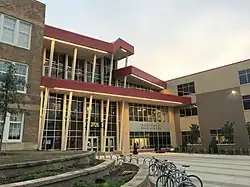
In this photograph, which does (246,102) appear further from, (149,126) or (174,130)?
(149,126)

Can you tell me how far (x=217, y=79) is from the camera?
3600 cm

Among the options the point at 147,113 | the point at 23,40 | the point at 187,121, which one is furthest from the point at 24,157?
the point at 187,121

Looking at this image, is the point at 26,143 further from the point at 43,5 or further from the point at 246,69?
the point at 246,69

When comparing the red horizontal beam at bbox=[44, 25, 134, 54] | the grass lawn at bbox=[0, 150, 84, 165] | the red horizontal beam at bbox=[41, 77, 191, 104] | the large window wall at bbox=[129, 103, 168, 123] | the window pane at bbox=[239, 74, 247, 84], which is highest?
the red horizontal beam at bbox=[44, 25, 134, 54]

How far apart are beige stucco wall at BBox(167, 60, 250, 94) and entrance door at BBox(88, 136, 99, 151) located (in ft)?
59.9

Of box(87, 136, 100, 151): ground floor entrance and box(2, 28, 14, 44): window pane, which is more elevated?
box(2, 28, 14, 44): window pane

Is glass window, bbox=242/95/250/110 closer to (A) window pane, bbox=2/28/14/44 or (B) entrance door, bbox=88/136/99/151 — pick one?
(B) entrance door, bbox=88/136/99/151

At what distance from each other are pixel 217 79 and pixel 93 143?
20.6m

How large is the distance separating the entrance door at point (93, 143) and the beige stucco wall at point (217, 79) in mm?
18250

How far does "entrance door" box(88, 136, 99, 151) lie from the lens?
31073mm

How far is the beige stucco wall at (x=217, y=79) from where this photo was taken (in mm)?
33906

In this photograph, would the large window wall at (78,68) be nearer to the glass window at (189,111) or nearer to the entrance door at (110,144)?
the entrance door at (110,144)

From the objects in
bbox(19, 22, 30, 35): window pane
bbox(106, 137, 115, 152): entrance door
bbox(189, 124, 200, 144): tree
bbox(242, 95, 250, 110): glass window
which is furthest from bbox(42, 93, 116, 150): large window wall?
bbox(242, 95, 250, 110): glass window

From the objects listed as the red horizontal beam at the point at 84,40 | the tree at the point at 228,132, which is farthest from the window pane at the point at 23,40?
the tree at the point at 228,132
